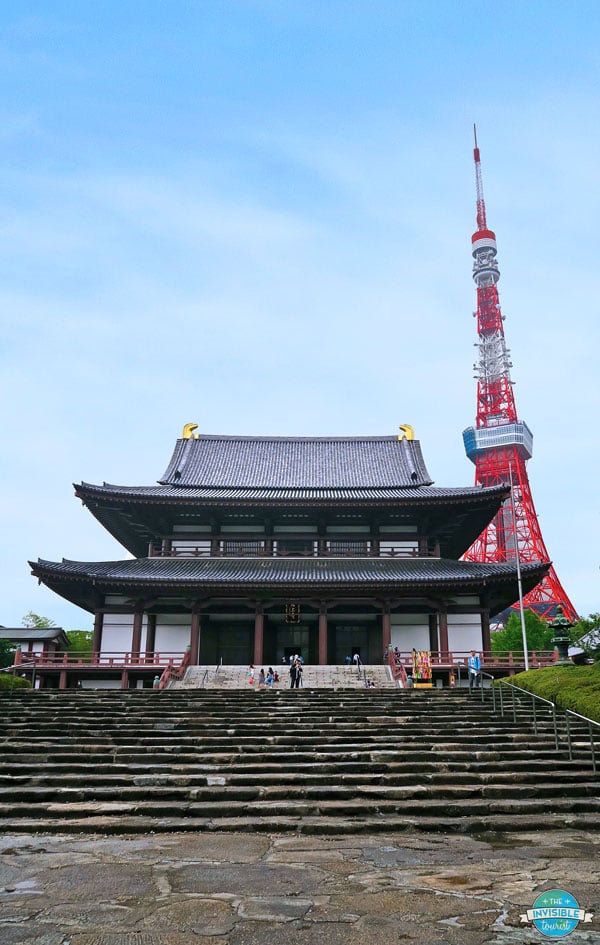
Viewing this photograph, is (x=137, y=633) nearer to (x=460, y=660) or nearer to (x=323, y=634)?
(x=323, y=634)

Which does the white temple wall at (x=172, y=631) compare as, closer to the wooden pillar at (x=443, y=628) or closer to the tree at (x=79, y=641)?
the wooden pillar at (x=443, y=628)

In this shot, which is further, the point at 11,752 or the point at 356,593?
the point at 356,593

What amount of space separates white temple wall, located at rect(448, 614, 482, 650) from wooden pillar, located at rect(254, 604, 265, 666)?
339 inches

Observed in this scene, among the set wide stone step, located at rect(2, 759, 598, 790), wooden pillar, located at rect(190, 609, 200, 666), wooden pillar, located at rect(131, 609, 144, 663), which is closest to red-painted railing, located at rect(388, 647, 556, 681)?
wooden pillar, located at rect(190, 609, 200, 666)

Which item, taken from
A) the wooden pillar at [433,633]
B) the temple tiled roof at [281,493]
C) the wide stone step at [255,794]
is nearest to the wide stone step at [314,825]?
Answer: the wide stone step at [255,794]

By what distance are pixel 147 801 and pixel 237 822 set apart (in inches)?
81.8

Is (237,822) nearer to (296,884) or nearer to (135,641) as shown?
(296,884)

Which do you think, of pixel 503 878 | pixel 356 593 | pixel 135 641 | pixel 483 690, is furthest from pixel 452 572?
pixel 503 878

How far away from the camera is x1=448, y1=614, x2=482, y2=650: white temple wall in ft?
105

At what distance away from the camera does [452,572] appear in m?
32.0

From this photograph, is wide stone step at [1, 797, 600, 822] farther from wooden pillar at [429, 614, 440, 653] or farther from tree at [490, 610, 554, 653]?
tree at [490, 610, 554, 653]

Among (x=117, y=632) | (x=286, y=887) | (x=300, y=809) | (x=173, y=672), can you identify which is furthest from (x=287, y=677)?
(x=286, y=887)

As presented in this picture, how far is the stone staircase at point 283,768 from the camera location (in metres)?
10.5

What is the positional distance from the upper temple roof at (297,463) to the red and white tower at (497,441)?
3213 centimetres
